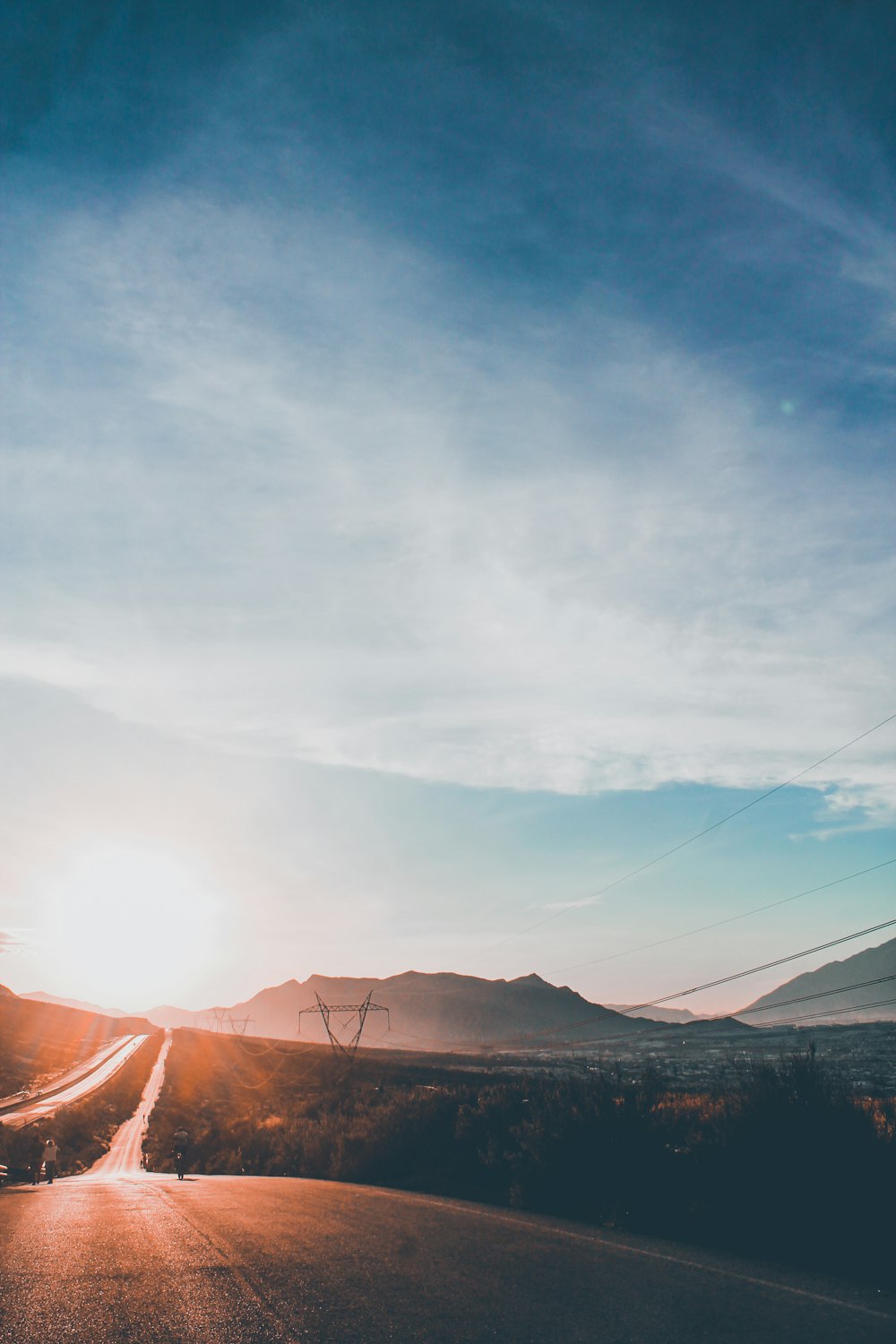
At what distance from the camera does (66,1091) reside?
8288 cm

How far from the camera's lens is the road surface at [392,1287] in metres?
6.88

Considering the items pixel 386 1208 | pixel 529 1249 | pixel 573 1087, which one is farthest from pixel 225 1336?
pixel 573 1087

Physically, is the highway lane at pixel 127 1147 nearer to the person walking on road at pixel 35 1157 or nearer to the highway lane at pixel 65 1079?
the person walking on road at pixel 35 1157

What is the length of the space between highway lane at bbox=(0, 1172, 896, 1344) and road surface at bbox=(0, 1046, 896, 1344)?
0.09 ft

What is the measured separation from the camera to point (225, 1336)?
6.66m

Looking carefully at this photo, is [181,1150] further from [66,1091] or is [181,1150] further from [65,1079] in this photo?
[65,1079]

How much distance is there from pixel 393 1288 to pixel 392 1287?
3 centimetres

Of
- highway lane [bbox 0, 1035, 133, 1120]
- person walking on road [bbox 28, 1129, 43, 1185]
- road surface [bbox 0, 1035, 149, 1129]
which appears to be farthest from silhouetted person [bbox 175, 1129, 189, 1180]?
highway lane [bbox 0, 1035, 133, 1120]

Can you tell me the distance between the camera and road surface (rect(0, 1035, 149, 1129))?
5794 cm

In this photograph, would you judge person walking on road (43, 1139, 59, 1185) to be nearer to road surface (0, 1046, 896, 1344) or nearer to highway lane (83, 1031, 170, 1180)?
highway lane (83, 1031, 170, 1180)

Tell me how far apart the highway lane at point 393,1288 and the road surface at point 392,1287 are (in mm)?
28

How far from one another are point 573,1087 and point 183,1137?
17.7 m

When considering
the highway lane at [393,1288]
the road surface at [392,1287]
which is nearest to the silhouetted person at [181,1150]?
the road surface at [392,1287]

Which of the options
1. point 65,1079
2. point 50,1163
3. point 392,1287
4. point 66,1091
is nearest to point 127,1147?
point 50,1163
